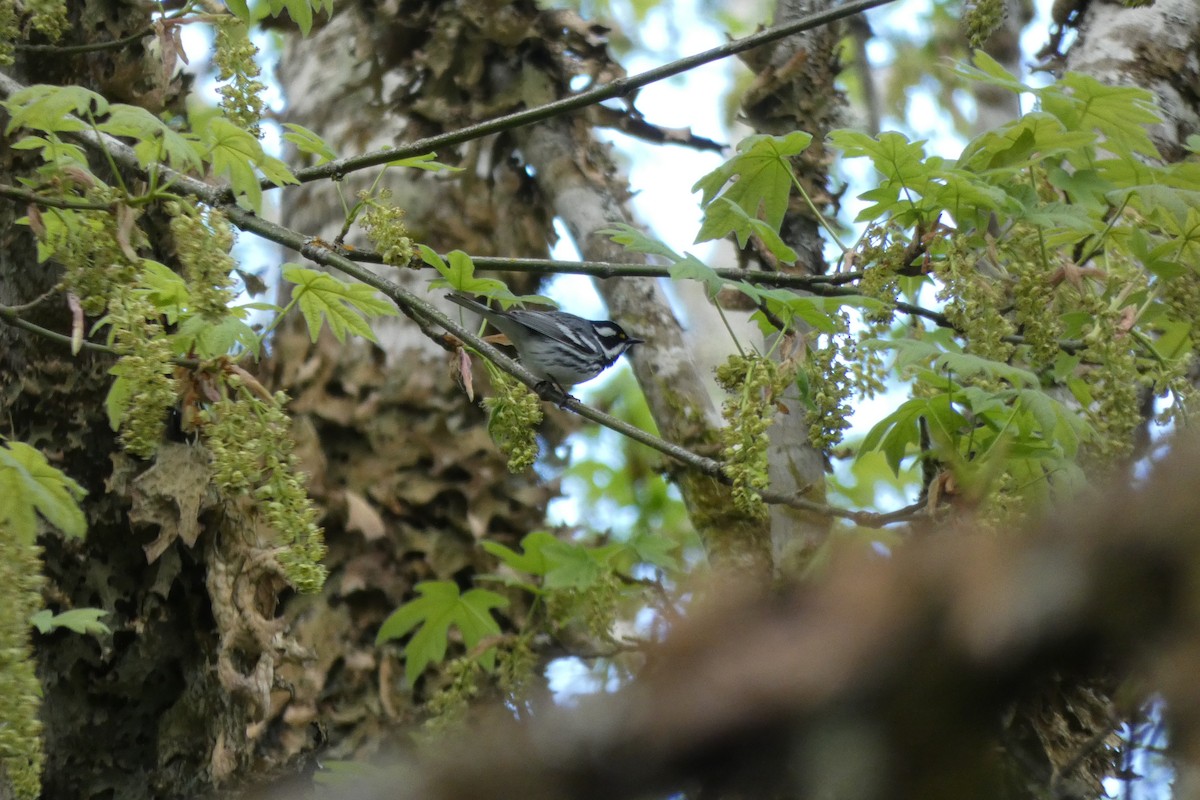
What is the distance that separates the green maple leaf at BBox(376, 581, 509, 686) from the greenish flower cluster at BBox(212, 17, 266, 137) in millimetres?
2227

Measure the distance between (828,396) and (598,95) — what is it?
979mm

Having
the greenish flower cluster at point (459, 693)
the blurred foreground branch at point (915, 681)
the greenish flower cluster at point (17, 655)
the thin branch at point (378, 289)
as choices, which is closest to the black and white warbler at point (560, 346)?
the greenish flower cluster at point (459, 693)

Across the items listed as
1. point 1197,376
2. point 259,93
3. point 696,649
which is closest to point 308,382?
point 259,93

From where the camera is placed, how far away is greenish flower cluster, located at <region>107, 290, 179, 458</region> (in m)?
2.38

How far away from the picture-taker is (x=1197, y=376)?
4379 mm

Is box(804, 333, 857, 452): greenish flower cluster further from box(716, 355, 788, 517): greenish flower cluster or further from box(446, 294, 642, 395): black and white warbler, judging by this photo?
box(446, 294, 642, 395): black and white warbler

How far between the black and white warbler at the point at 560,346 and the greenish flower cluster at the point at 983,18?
8.88 ft

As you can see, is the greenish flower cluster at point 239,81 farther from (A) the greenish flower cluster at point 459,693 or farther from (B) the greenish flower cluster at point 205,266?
(A) the greenish flower cluster at point 459,693

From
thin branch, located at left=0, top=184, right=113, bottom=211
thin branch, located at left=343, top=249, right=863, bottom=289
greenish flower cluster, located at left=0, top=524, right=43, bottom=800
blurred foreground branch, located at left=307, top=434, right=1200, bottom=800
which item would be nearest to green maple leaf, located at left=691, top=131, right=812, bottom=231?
thin branch, located at left=343, top=249, right=863, bottom=289

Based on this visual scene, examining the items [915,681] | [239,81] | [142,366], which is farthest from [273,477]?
[915,681]

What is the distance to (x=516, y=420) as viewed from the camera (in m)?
3.03

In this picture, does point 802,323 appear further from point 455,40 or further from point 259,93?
point 455,40

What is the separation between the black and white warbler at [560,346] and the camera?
5625 millimetres

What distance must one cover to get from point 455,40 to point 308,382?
1.95 m
